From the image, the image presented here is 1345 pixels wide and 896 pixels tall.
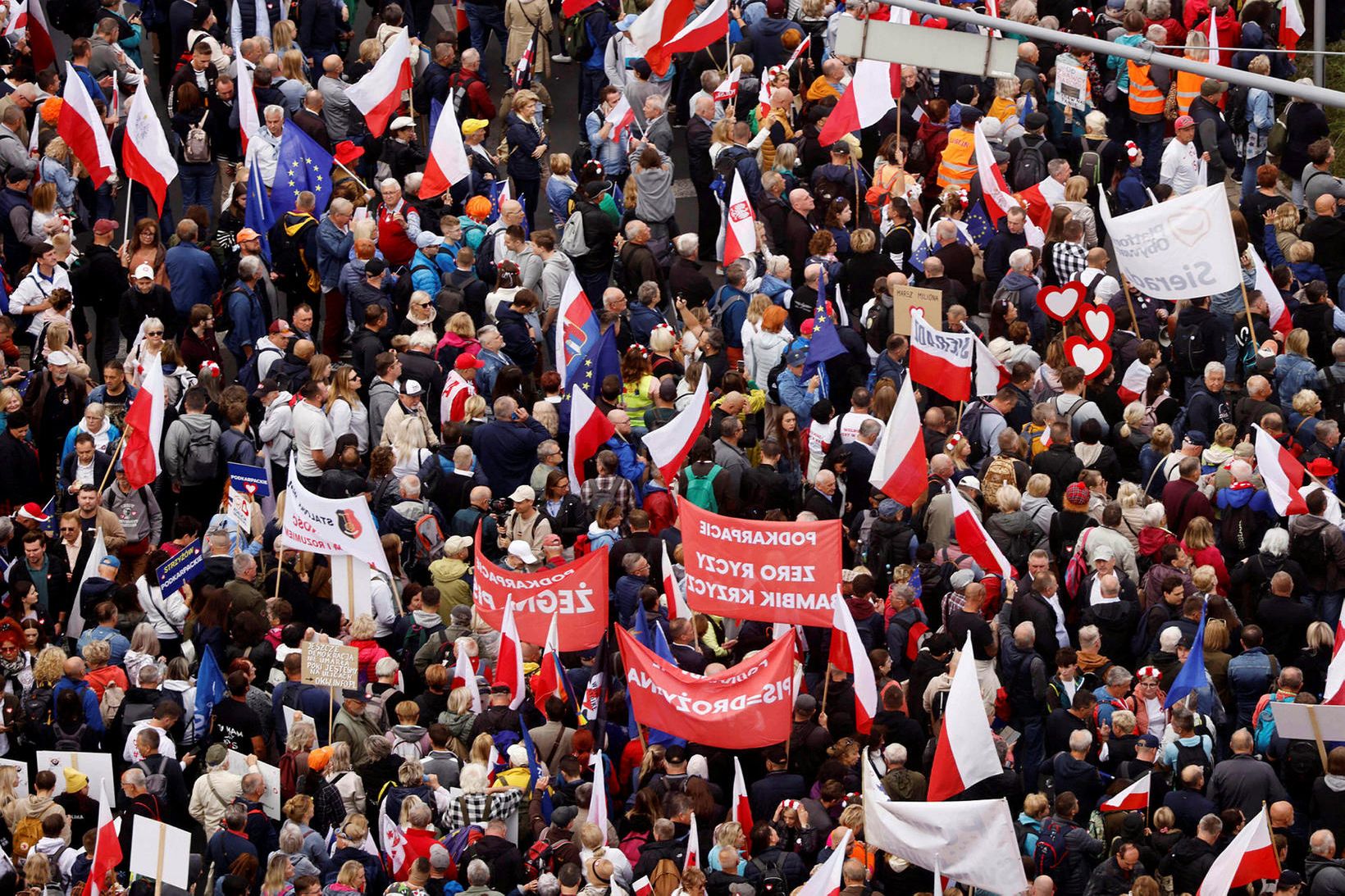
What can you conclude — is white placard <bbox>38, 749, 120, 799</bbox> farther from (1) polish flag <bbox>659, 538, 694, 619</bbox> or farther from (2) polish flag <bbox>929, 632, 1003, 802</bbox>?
(2) polish flag <bbox>929, 632, 1003, 802</bbox>

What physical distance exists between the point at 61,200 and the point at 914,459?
8814mm

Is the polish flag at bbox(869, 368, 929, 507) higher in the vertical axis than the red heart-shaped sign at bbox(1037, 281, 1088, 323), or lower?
lower

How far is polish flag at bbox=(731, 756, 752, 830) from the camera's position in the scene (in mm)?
17078

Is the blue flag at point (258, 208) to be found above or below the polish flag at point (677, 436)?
above

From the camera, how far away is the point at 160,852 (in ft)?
53.5

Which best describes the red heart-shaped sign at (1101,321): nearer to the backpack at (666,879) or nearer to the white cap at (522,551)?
the white cap at (522,551)

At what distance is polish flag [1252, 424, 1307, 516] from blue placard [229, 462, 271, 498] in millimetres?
7600

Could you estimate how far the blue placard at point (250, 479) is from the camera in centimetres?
1998

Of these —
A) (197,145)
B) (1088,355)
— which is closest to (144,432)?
(197,145)

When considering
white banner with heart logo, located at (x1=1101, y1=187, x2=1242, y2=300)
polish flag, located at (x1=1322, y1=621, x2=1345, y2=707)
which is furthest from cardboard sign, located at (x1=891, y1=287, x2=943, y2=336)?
polish flag, located at (x1=1322, y1=621, x2=1345, y2=707)

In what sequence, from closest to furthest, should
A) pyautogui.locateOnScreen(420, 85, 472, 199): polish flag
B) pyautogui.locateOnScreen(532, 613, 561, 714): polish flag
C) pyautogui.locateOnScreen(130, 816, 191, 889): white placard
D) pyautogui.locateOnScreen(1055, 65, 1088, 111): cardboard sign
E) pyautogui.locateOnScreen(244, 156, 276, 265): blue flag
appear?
pyautogui.locateOnScreen(130, 816, 191, 889): white placard → pyautogui.locateOnScreen(532, 613, 561, 714): polish flag → pyautogui.locateOnScreen(244, 156, 276, 265): blue flag → pyautogui.locateOnScreen(420, 85, 472, 199): polish flag → pyautogui.locateOnScreen(1055, 65, 1088, 111): cardboard sign

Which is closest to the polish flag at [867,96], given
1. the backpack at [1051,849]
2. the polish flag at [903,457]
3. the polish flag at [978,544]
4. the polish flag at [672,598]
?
the polish flag at [903,457]

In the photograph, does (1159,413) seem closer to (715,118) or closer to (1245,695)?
(1245,695)

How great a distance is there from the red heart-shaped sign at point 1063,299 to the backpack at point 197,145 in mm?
8154
